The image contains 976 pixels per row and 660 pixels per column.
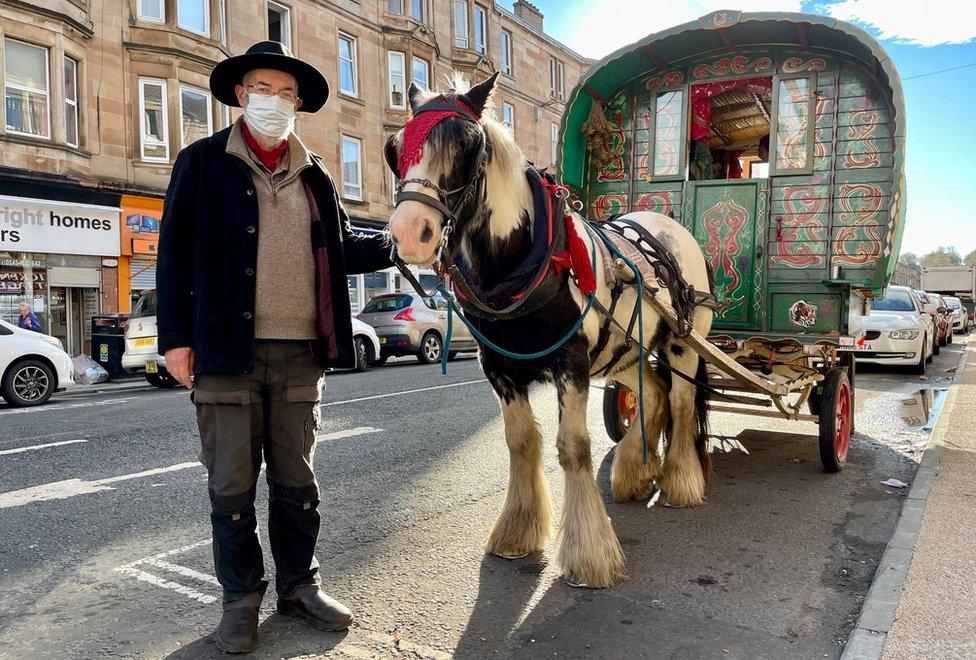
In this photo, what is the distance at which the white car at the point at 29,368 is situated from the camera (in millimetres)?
9984

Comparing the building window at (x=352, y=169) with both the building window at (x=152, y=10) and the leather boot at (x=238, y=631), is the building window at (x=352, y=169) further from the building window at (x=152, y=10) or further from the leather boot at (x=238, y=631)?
the leather boot at (x=238, y=631)

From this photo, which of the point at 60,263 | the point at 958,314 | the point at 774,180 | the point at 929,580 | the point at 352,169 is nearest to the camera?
the point at 929,580

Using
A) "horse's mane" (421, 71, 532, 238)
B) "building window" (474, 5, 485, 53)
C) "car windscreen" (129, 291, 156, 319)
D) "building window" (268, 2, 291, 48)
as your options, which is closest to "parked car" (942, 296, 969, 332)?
"building window" (474, 5, 485, 53)

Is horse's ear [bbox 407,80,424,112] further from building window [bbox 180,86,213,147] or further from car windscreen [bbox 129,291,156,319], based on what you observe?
building window [bbox 180,86,213,147]

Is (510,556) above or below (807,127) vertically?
below

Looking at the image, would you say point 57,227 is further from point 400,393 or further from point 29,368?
point 400,393

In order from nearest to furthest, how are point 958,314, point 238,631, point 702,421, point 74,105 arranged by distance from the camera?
point 238,631 → point 702,421 → point 74,105 → point 958,314

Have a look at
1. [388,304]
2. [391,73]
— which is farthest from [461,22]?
[388,304]

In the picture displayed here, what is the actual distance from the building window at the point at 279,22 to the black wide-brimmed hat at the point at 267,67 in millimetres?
19626

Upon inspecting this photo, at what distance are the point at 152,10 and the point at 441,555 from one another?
60.2 ft

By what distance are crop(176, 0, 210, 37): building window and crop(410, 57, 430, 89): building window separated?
7716 millimetres

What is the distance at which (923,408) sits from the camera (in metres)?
8.71

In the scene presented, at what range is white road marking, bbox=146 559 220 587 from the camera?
337cm

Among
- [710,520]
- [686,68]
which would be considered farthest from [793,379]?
[686,68]
